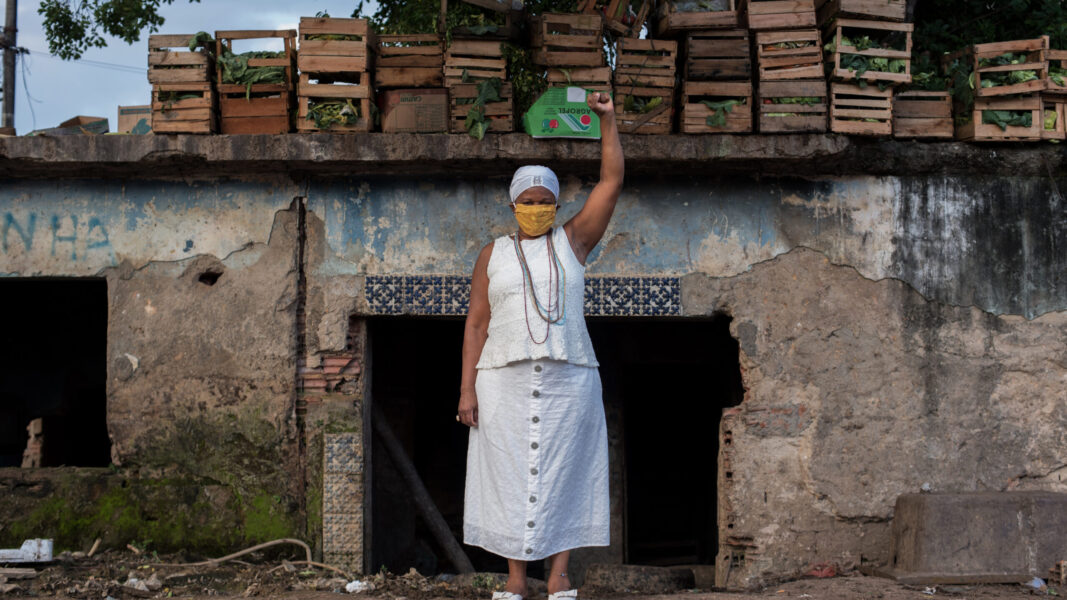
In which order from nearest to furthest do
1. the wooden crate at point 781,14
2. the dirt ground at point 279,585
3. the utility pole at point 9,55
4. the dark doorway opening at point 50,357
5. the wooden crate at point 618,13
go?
1. the dirt ground at point 279,585
2. the wooden crate at point 781,14
3. the wooden crate at point 618,13
4. the dark doorway opening at point 50,357
5. the utility pole at point 9,55

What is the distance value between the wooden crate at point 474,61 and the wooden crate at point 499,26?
42 mm

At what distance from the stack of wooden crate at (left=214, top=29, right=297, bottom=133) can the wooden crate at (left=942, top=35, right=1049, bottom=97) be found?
13.9 feet

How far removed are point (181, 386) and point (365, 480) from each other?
130 centimetres

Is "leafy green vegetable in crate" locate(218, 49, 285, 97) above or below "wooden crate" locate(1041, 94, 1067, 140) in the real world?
above

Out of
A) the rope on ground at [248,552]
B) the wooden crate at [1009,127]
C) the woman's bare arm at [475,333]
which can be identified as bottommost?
the rope on ground at [248,552]

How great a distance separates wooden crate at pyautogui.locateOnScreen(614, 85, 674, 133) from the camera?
19.9 ft

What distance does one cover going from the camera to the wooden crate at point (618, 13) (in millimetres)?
6438

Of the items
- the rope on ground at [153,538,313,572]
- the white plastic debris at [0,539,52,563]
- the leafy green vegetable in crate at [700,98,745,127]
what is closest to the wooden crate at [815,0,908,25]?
the leafy green vegetable in crate at [700,98,745,127]

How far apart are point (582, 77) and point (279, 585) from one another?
137 inches

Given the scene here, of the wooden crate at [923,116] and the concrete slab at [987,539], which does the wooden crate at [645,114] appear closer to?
the wooden crate at [923,116]

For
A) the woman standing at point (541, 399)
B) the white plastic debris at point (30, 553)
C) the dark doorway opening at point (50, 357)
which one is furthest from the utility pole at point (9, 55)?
the woman standing at point (541, 399)

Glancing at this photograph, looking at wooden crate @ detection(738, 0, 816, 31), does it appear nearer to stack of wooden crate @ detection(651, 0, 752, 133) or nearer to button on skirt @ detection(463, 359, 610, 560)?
stack of wooden crate @ detection(651, 0, 752, 133)

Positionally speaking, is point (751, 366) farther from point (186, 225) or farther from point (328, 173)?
point (186, 225)

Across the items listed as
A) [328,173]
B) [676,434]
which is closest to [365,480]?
[328,173]
